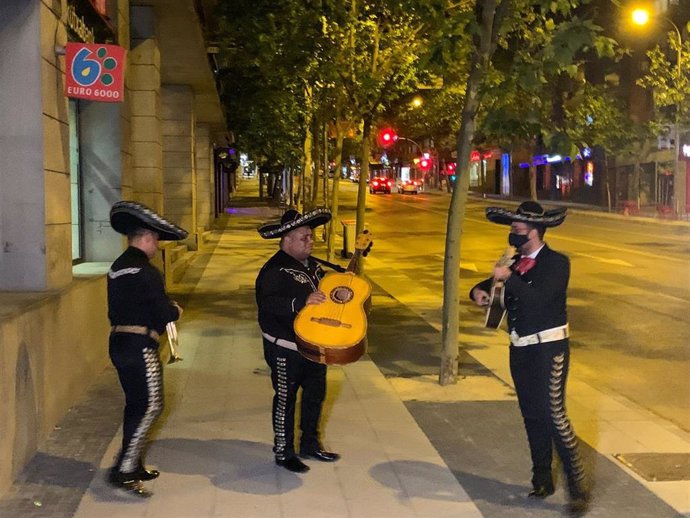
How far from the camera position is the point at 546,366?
4949 millimetres

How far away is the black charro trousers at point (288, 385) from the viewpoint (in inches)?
223

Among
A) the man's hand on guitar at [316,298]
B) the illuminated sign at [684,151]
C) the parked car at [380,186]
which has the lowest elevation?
the man's hand on guitar at [316,298]

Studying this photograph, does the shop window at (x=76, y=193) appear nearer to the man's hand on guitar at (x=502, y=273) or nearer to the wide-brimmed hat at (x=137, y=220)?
the wide-brimmed hat at (x=137, y=220)

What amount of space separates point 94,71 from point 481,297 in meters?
4.72

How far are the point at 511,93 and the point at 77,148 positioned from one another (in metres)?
5.62

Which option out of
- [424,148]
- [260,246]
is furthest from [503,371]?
[424,148]

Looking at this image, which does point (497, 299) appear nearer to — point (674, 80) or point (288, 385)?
point (288, 385)

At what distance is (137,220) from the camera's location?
5.14 meters

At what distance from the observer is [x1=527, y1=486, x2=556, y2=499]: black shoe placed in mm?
5273

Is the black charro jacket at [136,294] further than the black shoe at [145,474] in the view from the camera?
No

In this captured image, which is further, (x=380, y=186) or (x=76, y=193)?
(x=380, y=186)

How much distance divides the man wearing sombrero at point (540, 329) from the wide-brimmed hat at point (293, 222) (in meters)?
1.18

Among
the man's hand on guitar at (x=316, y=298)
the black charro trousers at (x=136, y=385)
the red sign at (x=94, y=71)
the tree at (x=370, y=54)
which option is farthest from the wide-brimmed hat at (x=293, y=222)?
the tree at (x=370, y=54)

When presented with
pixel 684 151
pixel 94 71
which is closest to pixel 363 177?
pixel 94 71
